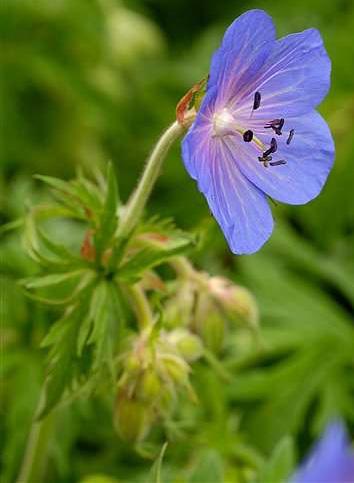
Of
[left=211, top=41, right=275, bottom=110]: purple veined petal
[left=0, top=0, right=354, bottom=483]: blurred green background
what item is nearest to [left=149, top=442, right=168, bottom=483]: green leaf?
[left=211, top=41, right=275, bottom=110]: purple veined petal

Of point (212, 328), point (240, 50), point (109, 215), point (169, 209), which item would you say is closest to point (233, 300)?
point (212, 328)

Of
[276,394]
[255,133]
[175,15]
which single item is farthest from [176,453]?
[175,15]

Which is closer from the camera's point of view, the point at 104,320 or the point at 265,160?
the point at 265,160

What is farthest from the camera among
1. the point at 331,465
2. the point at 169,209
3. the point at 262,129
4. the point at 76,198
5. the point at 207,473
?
the point at 169,209

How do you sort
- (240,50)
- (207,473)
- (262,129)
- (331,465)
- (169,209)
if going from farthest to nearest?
(169,209) → (207,473) → (262,129) → (240,50) → (331,465)

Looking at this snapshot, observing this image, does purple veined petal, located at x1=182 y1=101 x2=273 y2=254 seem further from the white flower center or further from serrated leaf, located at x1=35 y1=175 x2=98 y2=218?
serrated leaf, located at x1=35 y1=175 x2=98 y2=218

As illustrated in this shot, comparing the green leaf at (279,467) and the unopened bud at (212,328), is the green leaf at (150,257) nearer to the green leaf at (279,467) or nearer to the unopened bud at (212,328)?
the unopened bud at (212,328)

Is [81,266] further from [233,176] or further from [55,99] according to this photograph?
[55,99]

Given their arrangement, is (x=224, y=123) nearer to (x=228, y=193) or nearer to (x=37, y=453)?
(x=228, y=193)
